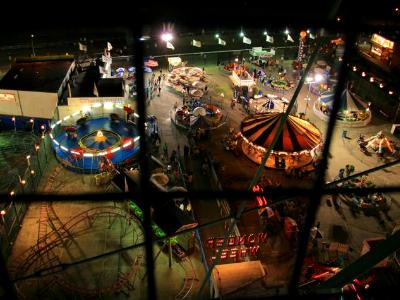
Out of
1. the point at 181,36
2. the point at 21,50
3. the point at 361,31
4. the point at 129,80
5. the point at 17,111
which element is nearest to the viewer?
the point at 361,31

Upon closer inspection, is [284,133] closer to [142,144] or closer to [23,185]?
[23,185]

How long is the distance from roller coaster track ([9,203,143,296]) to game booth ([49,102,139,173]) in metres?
3.22

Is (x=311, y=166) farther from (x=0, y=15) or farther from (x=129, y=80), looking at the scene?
(x=0, y=15)

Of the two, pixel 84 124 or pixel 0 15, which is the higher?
pixel 0 15

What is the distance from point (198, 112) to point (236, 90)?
688 cm

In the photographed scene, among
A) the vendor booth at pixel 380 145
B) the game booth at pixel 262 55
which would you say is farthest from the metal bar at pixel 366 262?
the game booth at pixel 262 55

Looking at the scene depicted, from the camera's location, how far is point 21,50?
122 ft

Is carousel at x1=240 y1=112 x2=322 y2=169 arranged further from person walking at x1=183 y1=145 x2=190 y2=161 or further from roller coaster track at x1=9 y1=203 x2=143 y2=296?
roller coaster track at x1=9 y1=203 x2=143 y2=296

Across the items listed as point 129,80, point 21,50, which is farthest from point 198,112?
point 21,50

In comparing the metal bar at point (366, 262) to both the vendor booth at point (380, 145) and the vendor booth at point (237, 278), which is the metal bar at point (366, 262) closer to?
the vendor booth at point (237, 278)

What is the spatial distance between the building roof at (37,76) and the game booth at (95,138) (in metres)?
2.27

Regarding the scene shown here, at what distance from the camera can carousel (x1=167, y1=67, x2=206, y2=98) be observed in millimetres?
30306

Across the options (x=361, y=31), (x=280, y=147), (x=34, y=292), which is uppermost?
(x=361, y=31)

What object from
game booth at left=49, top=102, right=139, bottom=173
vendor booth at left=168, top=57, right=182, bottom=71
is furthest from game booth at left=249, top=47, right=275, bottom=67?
game booth at left=49, top=102, right=139, bottom=173
